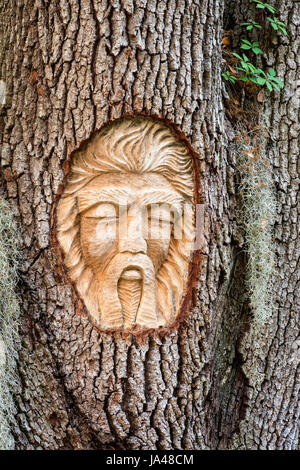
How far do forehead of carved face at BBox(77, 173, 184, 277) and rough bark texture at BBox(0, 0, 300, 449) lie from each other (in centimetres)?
16

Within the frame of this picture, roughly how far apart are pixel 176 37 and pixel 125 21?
24 cm

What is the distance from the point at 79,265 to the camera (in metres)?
2.48

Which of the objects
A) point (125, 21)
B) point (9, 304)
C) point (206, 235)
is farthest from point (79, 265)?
point (125, 21)

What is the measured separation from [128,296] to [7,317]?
22.8 inches

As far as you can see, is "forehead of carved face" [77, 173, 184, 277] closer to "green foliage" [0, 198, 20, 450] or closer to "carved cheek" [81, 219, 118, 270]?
"carved cheek" [81, 219, 118, 270]

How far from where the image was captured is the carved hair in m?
2.38

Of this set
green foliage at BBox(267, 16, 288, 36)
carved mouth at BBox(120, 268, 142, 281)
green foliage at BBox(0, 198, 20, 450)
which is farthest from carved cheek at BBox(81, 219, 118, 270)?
green foliage at BBox(267, 16, 288, 36)

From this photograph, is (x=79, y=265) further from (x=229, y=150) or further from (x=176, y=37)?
(x=176, y=37)

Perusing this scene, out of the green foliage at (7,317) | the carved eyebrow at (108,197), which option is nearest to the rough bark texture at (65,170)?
the green foliage at (7,317)

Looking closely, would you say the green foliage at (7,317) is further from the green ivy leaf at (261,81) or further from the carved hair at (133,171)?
the green ivy leaf at (261,81)

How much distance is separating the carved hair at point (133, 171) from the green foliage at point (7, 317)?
0.82ft

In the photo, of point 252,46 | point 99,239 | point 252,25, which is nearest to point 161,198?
point 99,239

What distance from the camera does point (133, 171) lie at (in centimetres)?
243

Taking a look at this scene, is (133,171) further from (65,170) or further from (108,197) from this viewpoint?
(65,170)
